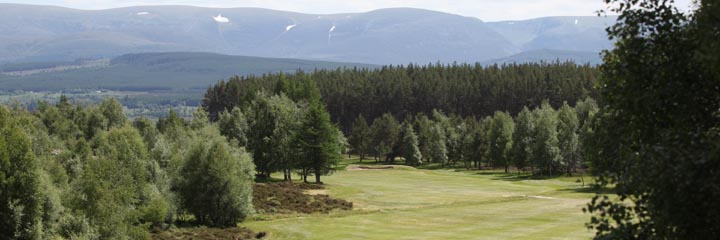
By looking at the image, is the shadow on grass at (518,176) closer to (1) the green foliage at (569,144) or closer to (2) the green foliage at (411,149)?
(1) the green foliage at (569,144)

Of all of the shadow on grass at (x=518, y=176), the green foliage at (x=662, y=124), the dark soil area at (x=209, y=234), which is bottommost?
the shadow on grass at (x=518, y=176)

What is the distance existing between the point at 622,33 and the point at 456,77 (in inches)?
7230

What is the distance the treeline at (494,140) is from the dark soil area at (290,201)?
93.1 feet

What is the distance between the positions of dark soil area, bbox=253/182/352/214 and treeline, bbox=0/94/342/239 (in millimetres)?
2933

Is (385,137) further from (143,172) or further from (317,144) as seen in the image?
(143,172)

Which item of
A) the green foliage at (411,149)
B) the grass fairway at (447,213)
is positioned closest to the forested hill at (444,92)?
the green foliage at (411,149)

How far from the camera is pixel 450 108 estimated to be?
180 meters

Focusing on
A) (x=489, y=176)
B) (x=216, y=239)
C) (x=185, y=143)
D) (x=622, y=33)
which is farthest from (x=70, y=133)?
(x=622, y=33)

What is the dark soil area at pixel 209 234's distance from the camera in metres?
53.8

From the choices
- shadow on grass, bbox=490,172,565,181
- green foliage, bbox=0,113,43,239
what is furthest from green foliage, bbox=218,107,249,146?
green foliage, bbox=0,113,43,239

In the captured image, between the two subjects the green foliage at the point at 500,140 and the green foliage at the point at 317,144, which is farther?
the green foliage at the point at 500,140

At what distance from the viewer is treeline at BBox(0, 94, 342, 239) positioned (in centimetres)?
4469

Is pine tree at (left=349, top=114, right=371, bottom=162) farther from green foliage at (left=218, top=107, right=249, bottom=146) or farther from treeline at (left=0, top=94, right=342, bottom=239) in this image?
green foliage at (left=218, top=107, right=249, bottom=146)

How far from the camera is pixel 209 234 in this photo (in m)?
55.4
